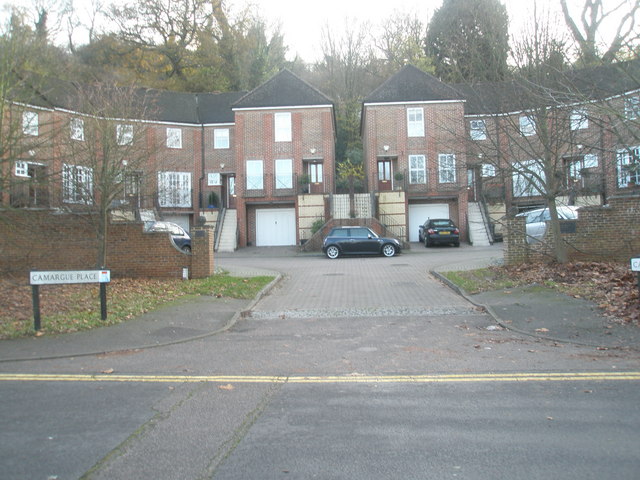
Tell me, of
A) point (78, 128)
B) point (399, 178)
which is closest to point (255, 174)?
point (399, 178)

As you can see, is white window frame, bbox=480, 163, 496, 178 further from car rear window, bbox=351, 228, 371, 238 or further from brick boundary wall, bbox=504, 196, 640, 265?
car rear window, bbox=351, 228, 371, 238

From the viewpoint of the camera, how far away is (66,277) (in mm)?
9258

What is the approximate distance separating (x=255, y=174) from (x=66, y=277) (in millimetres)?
24627

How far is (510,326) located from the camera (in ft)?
30.0

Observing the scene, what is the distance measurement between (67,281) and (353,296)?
21.4 feet

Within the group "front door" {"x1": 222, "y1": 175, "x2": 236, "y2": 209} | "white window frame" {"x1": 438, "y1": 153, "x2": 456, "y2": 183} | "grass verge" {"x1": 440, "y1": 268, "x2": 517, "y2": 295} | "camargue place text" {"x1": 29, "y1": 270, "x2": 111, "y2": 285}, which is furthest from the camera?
"front door" {"x1": 222, "y1": 175, "x2": 236, "y2": 209}

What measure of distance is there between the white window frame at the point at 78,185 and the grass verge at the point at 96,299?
2.35 metres

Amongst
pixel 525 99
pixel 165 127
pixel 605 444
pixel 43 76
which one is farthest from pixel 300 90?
pixel 605 444

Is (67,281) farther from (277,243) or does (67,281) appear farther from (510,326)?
(277,243)

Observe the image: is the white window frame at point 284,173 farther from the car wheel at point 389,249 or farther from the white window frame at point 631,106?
the white window frame at point 631,106

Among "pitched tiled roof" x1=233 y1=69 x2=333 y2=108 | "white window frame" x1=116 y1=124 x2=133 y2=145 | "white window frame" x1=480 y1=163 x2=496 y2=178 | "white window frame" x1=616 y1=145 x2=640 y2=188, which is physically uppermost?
"pitched tiled roof" x1=233 y1=69 x2=333 y2=108

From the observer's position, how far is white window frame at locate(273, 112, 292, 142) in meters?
33.3

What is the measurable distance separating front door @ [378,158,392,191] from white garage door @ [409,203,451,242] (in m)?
2.30

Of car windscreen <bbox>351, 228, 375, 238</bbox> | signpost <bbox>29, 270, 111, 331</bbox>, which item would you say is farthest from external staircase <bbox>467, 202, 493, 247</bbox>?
signpost <bbox>29, 270, 111, 331</bbox>
